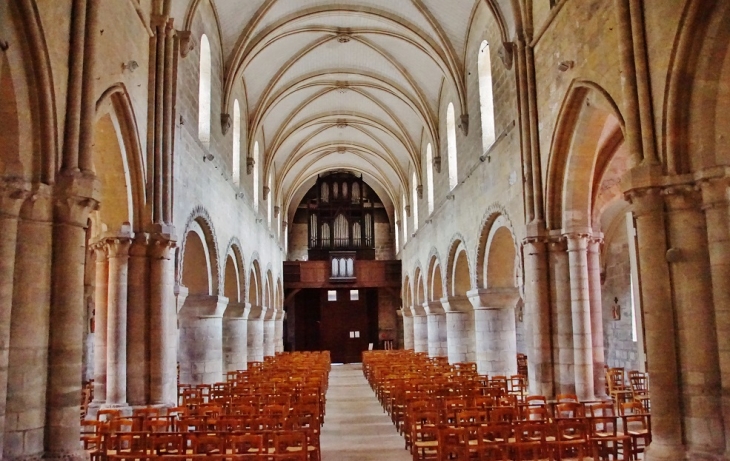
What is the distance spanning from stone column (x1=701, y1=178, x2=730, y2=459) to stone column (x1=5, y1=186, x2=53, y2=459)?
7.94 metres

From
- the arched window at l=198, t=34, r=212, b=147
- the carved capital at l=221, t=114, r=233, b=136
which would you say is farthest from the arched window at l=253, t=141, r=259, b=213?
the arched window at l=198, t=34, r=212, b=147

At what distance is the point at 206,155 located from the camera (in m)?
16.8

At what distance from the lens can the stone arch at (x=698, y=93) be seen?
780 centimetres

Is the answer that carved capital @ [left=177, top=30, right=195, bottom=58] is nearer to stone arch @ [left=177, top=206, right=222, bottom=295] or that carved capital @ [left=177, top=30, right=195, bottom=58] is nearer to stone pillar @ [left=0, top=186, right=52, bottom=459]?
stone arch @ [left=177, top=206, right=222, bottom=295]

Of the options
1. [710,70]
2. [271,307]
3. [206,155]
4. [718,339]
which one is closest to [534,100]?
[710,70]

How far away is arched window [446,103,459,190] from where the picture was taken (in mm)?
22598

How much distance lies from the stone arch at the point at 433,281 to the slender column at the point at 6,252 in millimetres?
19636

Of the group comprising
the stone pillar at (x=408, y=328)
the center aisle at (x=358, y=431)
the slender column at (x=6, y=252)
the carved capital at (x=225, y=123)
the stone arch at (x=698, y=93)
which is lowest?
the center aisle at (x=358, y=431)

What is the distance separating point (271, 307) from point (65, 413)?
74.1 feet

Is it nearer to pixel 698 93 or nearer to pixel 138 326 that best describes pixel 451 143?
pixel 138 326

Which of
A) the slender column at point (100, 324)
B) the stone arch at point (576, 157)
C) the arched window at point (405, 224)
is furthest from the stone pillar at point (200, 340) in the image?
the arched window at point (405, 224)

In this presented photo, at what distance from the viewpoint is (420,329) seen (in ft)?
104

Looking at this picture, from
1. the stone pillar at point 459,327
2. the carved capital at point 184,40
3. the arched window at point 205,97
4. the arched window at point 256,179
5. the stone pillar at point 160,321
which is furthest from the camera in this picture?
the arched window at point 256,179

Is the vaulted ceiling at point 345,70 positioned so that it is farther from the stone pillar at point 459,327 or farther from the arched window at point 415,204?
the stone pillar at point 459,327
